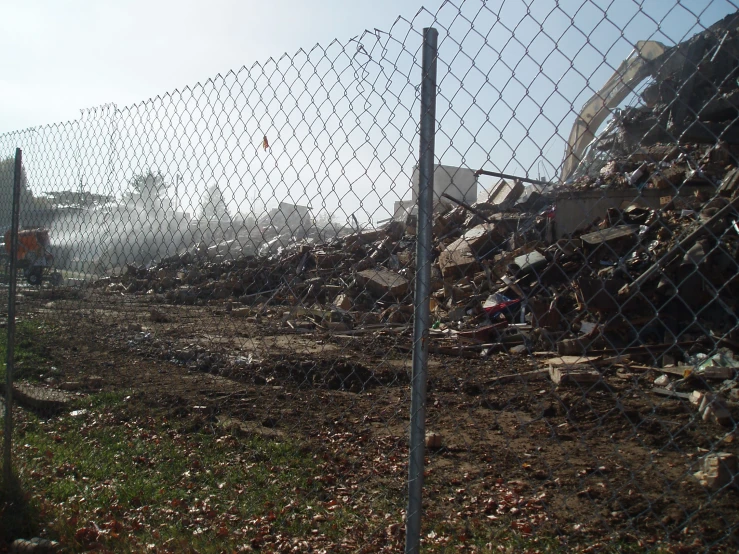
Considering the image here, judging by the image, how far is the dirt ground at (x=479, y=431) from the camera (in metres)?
2.92

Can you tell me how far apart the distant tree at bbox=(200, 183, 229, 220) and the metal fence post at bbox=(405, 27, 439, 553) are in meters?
1.54

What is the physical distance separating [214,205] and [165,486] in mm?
1594

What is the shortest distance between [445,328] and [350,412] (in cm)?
374

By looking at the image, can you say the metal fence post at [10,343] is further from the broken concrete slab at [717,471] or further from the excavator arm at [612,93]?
the broken concrete slab at [717,471]

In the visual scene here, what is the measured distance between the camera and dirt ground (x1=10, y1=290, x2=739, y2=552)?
2922 millimetres

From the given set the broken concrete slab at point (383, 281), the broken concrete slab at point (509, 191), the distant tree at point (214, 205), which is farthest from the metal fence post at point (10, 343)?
the broken concrete slab at point (383, 281)

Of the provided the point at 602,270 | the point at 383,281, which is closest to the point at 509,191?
the point at 602,270

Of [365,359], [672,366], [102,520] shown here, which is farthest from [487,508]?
[365,359]

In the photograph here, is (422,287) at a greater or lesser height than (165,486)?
greater

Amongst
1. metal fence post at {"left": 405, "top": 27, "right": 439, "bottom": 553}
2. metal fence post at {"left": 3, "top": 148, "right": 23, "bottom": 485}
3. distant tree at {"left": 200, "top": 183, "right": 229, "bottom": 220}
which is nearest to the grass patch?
metal fence post at {"left": 3, "top": 148, "right": 23, "bottom": 485}

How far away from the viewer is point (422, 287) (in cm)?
196

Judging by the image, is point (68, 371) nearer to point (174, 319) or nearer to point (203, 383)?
point (203, 383)

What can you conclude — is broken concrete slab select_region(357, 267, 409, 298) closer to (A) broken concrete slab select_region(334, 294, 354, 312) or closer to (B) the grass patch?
(A) broken concrete slab select_region(334, 294, 354, 312)

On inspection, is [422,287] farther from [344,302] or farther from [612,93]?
[344,302]
